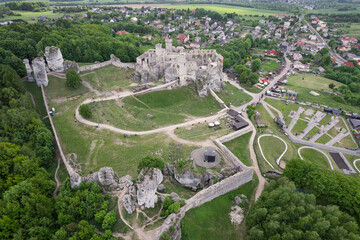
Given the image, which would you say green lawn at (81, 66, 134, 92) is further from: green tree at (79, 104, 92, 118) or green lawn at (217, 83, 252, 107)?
green lawn at (217, 83, 252, 107)

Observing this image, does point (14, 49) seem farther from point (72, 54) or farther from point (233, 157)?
point (233, 157)

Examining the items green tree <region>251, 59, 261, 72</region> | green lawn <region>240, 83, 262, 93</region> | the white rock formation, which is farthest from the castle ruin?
the white rock formation

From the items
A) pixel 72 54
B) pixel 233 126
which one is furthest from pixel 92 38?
pixel 233 126

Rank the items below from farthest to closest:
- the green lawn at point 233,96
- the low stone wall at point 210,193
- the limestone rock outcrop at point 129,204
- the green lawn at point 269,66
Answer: the green lawn at point 269,66
the green lawn at point 233,96
the limestone rock outcrop at point 129,204
the low stone wall at point 210,193

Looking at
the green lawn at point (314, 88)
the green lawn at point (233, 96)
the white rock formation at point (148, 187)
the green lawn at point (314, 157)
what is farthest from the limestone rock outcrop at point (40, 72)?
the green lawn at point (314, 88)

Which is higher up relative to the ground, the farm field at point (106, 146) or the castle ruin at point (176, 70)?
the castle ruin at point (176, 70)

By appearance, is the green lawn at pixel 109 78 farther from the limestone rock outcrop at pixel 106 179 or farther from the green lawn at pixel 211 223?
the green lawn at pixel 211 223

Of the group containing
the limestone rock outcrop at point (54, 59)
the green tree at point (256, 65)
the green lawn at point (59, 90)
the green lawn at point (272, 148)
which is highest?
the limestone rock outcrop at point (54, 59)
